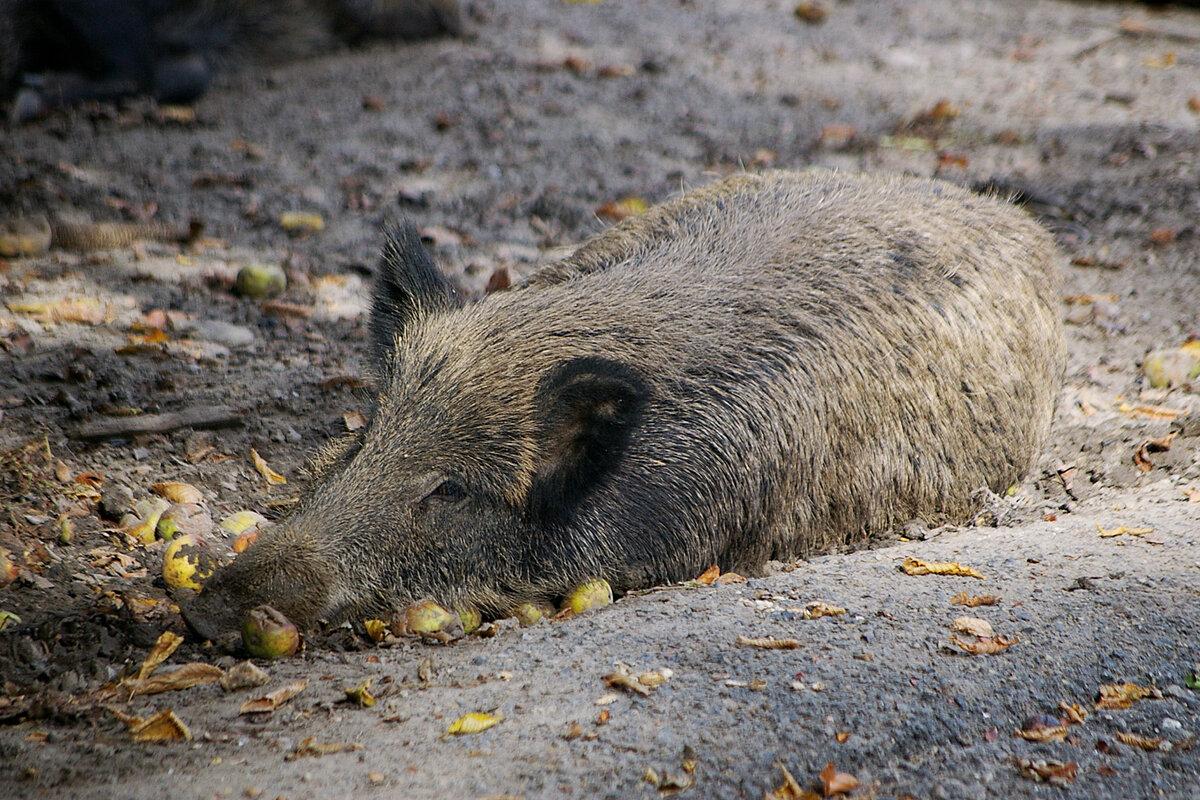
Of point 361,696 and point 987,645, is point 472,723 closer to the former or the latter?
point 361,696

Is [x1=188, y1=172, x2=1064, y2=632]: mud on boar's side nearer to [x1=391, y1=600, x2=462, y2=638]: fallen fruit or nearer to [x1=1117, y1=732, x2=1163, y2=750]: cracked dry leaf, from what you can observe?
[x1=391, y1=600, x2=462, y2=638]: fallen fruit

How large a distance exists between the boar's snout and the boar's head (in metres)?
0.05

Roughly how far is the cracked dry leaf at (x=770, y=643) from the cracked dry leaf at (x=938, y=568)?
67cm

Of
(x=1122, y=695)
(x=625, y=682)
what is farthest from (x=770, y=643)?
(x=1122, y=695)

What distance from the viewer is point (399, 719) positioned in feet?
8.00

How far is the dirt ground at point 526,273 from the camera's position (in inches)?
90.0

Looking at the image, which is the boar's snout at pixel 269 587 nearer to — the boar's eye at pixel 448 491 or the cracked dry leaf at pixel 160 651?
the cracked dry leaf at pixel 160 651

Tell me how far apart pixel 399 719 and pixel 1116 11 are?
408 inches

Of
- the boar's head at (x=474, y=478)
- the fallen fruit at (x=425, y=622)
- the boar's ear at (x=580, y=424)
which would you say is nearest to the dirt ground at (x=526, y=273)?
the fallen fruit at (x=425, y=622)

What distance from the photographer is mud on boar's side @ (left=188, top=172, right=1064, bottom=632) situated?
3242mm

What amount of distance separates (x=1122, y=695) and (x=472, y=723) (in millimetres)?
1510

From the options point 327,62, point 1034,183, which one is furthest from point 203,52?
point 1034,183

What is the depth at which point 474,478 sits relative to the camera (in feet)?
10.8

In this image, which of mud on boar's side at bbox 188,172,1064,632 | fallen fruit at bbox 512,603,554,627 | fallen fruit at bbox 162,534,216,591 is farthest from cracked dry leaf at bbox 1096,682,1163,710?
fallen fruit at bbox 162,534,216,591
